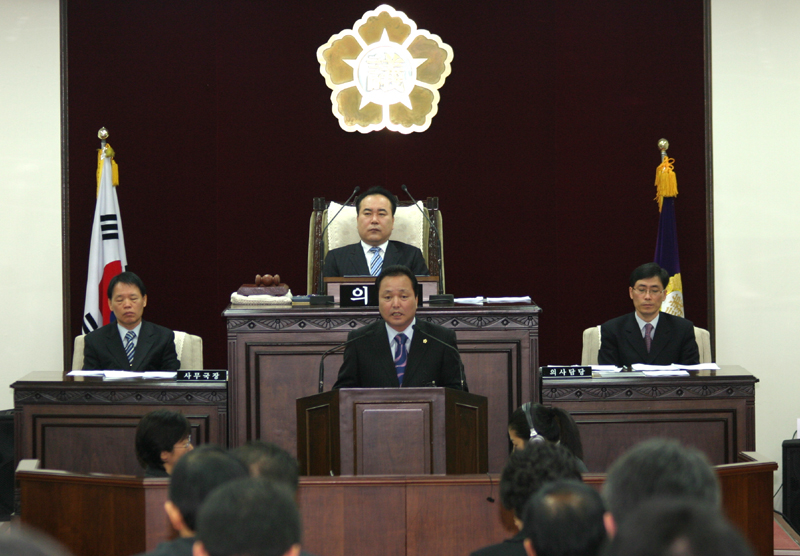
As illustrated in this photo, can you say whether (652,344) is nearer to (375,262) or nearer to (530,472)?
(375,262)

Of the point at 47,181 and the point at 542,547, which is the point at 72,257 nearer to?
the point at 47,181

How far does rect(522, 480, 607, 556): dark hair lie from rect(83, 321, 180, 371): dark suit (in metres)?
3.44

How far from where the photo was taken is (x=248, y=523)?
148 centimetres

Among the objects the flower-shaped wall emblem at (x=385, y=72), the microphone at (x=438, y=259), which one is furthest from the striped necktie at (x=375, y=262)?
the flower-shaped wall emblem at (x=385, y=72)

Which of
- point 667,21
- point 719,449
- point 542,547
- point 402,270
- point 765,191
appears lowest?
point 719,449

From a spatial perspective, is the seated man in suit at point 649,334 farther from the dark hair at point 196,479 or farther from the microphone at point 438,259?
the dark hair at point 196,479

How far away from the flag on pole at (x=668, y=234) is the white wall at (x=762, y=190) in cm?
44

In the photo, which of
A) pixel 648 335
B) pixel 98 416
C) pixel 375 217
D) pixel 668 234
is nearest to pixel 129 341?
pixel 98 416

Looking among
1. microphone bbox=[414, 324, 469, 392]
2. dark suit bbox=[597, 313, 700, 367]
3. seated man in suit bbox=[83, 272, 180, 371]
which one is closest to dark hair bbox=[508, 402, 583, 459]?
microphone bbox=[414, 324, 469, 392]

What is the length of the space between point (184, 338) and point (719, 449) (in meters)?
2.68

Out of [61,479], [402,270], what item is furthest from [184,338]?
[61,479]

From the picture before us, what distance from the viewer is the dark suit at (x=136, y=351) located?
4938 millimetres

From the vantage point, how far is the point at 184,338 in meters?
5.21

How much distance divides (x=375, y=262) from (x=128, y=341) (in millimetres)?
1382
